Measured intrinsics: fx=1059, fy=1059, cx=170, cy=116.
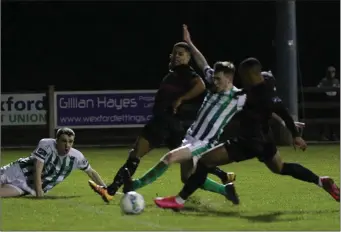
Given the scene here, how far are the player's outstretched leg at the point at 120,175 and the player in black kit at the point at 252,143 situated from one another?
35.4 inches

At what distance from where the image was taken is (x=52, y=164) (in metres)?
12.5

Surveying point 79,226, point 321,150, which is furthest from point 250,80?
point 321,150

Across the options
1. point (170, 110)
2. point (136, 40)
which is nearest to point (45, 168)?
point (170, 110)

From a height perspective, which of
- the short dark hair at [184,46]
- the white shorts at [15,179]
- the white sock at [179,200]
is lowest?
the white shorts at [15,179]

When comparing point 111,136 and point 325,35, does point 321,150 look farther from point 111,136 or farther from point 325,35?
point 325,35

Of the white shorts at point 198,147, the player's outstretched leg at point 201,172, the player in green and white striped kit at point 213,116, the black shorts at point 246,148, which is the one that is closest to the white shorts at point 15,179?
the player in green and white striped kit at point 213,116

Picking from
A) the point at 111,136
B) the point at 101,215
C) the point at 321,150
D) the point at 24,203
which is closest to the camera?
the point at 101,215

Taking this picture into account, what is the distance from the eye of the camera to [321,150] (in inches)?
817

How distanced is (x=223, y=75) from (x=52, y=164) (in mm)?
2671

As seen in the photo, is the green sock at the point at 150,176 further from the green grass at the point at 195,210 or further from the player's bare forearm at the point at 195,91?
the player's bare forearm at the point at 195,91

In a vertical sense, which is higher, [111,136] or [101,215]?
[101,215]

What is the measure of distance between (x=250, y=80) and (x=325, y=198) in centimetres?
206

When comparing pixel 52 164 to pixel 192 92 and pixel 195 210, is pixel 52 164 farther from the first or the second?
pixel 195 210

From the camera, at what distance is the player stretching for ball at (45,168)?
40.6 feet
